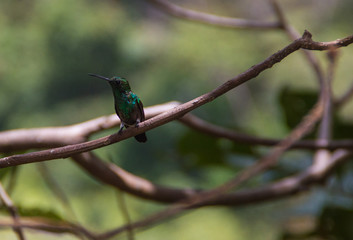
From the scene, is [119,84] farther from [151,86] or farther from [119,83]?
[151,86]

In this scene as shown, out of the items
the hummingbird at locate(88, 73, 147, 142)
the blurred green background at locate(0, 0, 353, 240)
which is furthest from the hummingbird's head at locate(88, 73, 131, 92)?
the blurred green background at locate(0, 0, 353, 240)

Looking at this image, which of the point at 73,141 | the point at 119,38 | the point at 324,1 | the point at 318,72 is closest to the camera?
the point at 73,141

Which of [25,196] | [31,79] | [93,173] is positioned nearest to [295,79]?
[31,79]

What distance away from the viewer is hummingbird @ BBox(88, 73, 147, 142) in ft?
4.96

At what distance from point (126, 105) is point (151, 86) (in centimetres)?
462

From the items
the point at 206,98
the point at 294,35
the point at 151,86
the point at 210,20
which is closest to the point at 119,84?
the point at 206,98

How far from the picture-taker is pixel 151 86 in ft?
20.2

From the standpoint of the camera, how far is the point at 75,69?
6.25 meters

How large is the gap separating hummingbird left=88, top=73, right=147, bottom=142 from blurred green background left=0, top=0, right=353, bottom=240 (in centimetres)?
103

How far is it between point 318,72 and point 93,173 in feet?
4.27

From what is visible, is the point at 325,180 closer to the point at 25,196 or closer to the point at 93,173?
the point at 93,173

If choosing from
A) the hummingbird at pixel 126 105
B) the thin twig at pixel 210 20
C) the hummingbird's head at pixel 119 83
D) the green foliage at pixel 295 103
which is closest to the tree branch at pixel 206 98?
the hummingbird at pixel 126 105

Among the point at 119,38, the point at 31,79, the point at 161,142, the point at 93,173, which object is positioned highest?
the point at 119,38

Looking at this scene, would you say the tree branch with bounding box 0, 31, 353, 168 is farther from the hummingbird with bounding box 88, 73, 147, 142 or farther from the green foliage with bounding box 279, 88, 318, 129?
the green foliage with bounding box 279, 88, 318, 129
